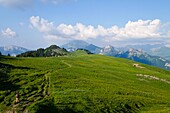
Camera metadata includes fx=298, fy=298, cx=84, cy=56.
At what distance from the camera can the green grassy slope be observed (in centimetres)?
5922

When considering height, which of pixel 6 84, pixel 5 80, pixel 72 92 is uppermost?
pixel 5 80

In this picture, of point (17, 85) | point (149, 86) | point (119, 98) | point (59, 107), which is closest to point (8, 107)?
point (59, 107)

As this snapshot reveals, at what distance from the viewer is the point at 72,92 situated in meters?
69.2

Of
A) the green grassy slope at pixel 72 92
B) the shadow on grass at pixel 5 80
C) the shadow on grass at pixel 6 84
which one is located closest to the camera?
the green grassy slope at pixel 72 92

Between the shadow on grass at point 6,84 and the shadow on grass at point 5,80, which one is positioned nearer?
the shadow on grass at point 6,84

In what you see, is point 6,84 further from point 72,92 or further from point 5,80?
point 72,92

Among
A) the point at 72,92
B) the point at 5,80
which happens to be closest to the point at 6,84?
the point at 5,80

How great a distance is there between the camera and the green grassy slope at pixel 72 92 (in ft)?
194

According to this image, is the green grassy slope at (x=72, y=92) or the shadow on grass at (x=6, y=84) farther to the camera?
the shadow on grass at (x=6, y=84)

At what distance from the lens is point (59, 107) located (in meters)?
57.8

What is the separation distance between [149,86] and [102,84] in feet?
69.1

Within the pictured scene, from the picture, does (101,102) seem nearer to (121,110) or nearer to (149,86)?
(121,110)

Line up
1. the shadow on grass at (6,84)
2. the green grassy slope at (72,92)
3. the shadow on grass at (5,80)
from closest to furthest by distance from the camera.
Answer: the green grassy slope at (72,92) < the shadow on grass at (6,84) < the shadow on grass at (5,80)

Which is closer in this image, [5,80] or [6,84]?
[6,84]
